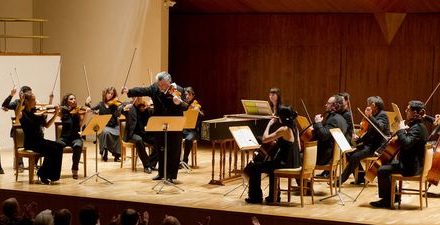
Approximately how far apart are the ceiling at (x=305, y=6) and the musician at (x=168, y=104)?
463 centimetres

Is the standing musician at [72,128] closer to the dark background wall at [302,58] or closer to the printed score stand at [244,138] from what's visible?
the printed score stand at [244,138]

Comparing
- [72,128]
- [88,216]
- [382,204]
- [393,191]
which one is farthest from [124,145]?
[88,216]

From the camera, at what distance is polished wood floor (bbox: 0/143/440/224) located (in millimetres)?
8438

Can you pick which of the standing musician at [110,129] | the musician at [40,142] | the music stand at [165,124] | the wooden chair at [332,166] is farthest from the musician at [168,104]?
the standing musician at [110,129]

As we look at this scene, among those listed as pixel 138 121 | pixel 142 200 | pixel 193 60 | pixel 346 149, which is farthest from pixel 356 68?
pixel 142 200

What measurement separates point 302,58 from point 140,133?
427cm

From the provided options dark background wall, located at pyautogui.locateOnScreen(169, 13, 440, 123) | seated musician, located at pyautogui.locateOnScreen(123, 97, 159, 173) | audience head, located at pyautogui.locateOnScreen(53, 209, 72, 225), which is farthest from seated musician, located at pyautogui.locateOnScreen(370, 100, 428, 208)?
dark background wall, located at pyautogui.locateOnScreen(169, 13, 440, 123)

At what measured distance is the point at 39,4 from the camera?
15383mm

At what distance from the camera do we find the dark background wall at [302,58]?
13828mm

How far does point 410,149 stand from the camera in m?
8.75

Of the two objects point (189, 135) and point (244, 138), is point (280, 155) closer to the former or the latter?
point (244, 138)

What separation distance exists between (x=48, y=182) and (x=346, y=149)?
357 cm

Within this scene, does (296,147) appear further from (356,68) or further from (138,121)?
(356,68)

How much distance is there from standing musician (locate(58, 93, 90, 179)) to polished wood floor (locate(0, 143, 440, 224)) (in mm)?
305
